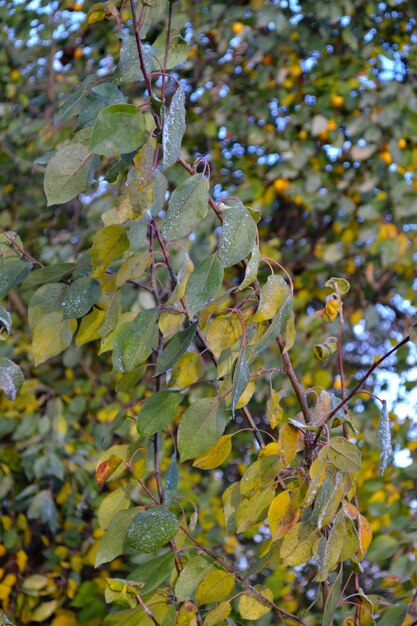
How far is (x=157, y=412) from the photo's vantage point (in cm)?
69

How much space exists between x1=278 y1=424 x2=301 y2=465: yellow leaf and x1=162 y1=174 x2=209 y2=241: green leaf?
0.54 feet

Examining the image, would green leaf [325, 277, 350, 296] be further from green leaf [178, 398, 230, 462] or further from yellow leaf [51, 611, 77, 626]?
yellow leaf [51, 611, 77, 626]

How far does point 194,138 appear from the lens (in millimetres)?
2373

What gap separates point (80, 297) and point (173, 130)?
0.20 m

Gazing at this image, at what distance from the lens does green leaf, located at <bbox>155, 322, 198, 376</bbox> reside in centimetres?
66

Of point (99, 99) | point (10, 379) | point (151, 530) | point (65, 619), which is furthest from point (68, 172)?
point (65, 619)

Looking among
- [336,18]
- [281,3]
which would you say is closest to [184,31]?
[281,3]

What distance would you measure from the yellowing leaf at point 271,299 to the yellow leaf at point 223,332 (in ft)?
0.16

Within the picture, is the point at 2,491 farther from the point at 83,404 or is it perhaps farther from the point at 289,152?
the point at 289,152

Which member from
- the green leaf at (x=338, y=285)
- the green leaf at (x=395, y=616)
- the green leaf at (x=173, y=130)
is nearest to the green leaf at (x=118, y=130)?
the green leaf at (x=173, y=130)

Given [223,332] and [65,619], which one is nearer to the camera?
[223,332]

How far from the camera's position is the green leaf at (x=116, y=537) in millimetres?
710

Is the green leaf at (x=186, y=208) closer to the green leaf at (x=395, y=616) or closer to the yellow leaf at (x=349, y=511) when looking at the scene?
the yellow leaf at (x=349, y=511)

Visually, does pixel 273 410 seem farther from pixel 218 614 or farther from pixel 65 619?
pixel 65 619
